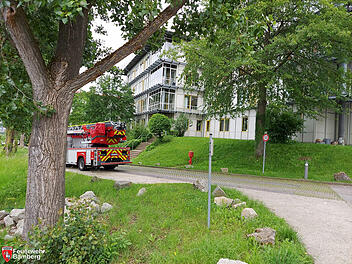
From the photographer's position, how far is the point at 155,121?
25906mm

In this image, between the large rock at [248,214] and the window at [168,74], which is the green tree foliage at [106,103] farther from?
the large rock at [248,214]

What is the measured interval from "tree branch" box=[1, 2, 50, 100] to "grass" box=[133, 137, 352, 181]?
459 inches

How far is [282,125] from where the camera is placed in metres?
17.7

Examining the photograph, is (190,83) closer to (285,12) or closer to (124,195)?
(285,12)

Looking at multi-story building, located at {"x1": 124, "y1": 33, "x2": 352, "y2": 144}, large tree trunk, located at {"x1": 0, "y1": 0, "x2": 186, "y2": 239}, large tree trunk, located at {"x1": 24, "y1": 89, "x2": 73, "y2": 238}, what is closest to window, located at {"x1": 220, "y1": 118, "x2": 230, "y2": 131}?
multi-story building, located at {"x1": 124, "y1": 33, "x2": 352, "y2": 144}

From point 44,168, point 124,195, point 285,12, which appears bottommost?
point 124,195

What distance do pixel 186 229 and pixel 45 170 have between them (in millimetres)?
2708

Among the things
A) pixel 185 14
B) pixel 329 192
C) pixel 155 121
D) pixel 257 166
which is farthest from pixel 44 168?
pixel 155 121

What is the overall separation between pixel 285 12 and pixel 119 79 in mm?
10062

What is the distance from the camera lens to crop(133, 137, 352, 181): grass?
1371 cm

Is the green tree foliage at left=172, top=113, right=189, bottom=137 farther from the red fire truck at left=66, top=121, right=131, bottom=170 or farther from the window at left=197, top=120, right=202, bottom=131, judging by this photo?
the red fire truck at left=66, top=121, right=131, bottom=170

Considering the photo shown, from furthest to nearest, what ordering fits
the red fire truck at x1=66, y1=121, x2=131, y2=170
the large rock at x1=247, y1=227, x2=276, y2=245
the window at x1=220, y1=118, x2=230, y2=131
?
the window at x1=220, y1=118, x2=230, y2=131 → the red fire truck at x1=66, y1=121, x2=131, y2=170 → the large rock at x1=247, y1=227, x2=276, y2=245

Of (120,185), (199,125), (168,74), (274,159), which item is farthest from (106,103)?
(120,185)

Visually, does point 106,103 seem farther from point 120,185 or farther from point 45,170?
point 45,170
